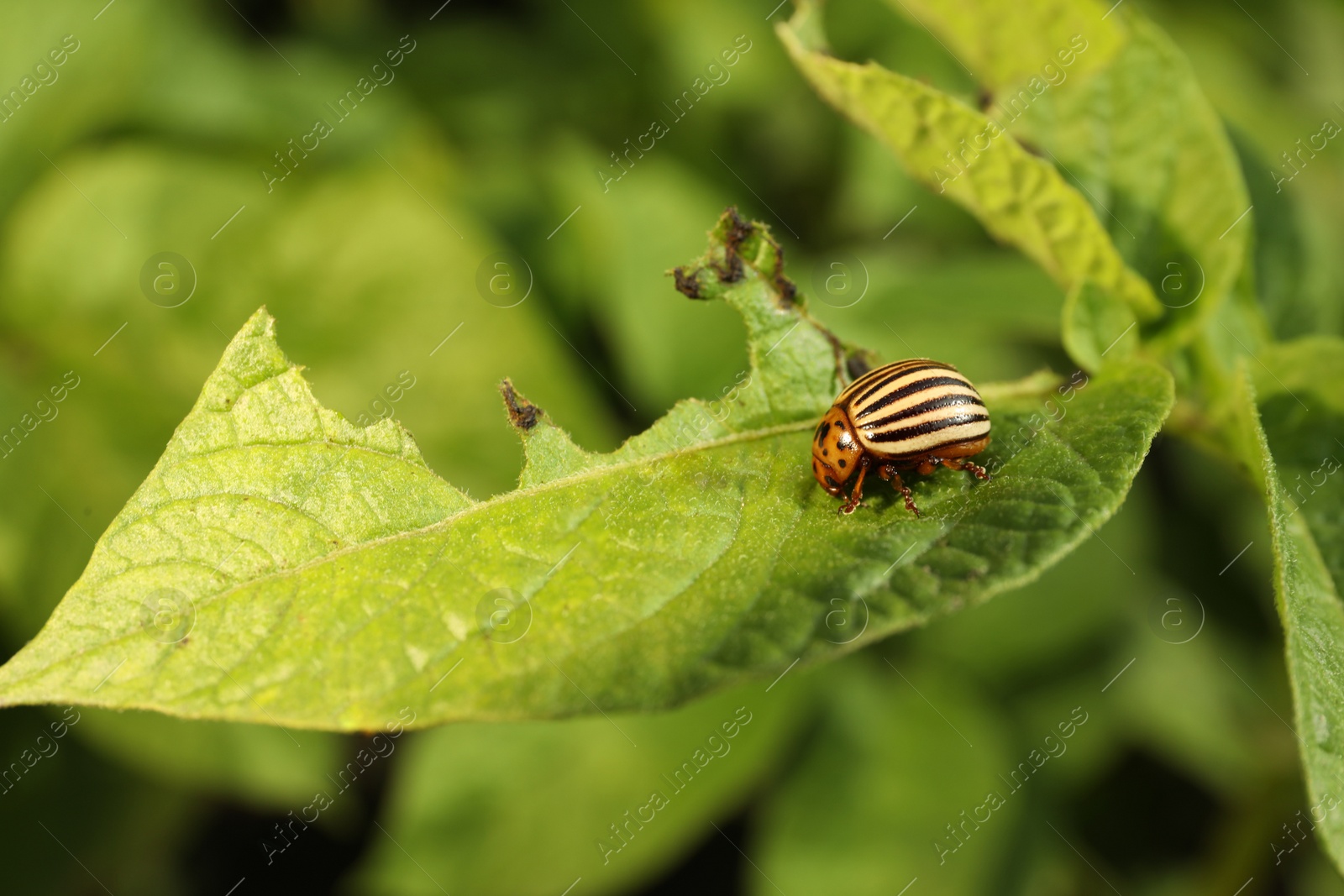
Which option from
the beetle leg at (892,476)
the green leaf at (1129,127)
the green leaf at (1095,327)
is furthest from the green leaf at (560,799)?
the green leaf at (1129,127)

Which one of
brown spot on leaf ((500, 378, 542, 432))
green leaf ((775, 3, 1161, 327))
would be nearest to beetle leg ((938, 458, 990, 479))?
green leaf ((775, 3, 1161, 327))

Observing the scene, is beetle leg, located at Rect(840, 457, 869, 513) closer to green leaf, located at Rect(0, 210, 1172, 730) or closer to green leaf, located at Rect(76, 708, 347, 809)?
green leaf, located at Rect(0, 210, 1172, 730)

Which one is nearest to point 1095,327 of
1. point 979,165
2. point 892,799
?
point 979,165

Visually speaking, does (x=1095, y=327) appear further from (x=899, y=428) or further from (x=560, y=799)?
(x=560, y=799)

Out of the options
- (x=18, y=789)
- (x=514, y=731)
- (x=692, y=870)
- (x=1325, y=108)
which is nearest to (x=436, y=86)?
(x=514, y=731)

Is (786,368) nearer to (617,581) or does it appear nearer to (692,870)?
(617,581)

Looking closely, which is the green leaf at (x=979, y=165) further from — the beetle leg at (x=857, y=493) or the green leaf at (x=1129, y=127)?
the beetle leg at (x=857, y=493)
